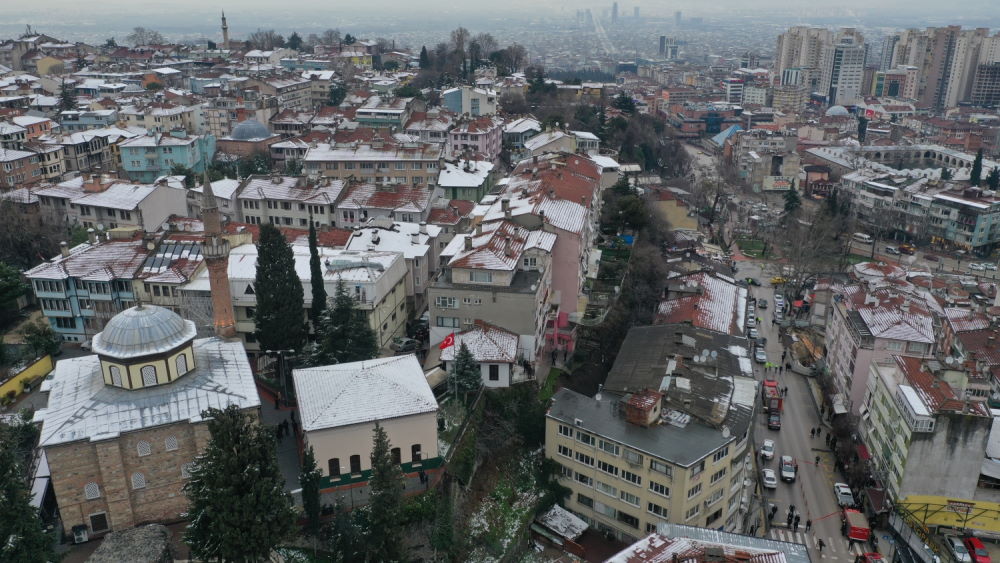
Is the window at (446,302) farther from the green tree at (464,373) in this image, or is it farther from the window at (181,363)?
the window at (181,363)

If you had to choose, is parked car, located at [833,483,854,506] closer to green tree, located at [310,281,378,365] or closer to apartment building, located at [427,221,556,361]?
apartment building, located at [427,221,556,361]

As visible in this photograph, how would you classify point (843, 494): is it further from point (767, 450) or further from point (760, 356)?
point (760, 356)

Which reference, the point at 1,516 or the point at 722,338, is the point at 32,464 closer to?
the point at 1,516

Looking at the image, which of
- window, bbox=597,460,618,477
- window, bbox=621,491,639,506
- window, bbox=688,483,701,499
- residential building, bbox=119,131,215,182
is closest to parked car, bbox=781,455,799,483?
window, bbox=688,483,701,499

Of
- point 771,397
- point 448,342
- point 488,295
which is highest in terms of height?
Answer: point 488,295

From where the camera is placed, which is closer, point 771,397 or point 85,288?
point 85,288

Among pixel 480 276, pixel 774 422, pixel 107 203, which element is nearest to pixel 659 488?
pixel 480 276

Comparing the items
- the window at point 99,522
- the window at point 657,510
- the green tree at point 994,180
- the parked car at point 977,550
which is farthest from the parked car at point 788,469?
the green tree at point 994,180

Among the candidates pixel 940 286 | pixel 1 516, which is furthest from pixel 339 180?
pixel 940 286
